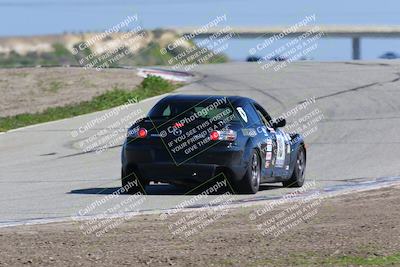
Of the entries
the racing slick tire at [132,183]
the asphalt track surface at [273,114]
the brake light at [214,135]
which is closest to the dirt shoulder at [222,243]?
the asphalt track surface at [273,114]

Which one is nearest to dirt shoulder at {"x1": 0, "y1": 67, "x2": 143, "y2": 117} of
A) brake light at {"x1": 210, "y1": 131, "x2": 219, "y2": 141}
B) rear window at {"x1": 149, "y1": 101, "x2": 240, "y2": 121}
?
rear window at {"x1": 149, "y1": 101, "x2": 240, "y2": 121}

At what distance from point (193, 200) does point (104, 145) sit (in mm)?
10172

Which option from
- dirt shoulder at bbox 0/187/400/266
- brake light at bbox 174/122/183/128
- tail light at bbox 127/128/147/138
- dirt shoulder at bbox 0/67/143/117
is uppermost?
dirt shoulder at bbox 0/187/400/266

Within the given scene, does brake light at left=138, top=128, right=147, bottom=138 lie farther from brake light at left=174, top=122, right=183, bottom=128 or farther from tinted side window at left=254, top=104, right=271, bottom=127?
tinted side window at left=254, top=104, right=271, bottom=127

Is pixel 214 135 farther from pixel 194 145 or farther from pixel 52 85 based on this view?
pixel 52 85

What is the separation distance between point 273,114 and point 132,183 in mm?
15325

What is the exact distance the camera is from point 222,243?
1029 cm

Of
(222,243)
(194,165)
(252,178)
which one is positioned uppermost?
(222,243)

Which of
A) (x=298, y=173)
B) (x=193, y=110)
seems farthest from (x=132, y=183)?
(x=298, y=173)

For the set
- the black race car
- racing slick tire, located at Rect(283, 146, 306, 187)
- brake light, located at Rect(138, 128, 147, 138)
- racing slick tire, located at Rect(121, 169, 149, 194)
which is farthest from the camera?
racing slick tire, located at Rect(283, 146, 306, 187)

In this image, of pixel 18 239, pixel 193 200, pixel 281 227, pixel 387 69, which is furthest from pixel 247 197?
pixel 387 69

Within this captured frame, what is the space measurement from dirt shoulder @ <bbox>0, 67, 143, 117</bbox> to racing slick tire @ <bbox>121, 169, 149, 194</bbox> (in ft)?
57.7

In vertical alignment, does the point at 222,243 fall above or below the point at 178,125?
above

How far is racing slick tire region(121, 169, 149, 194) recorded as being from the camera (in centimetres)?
1548
